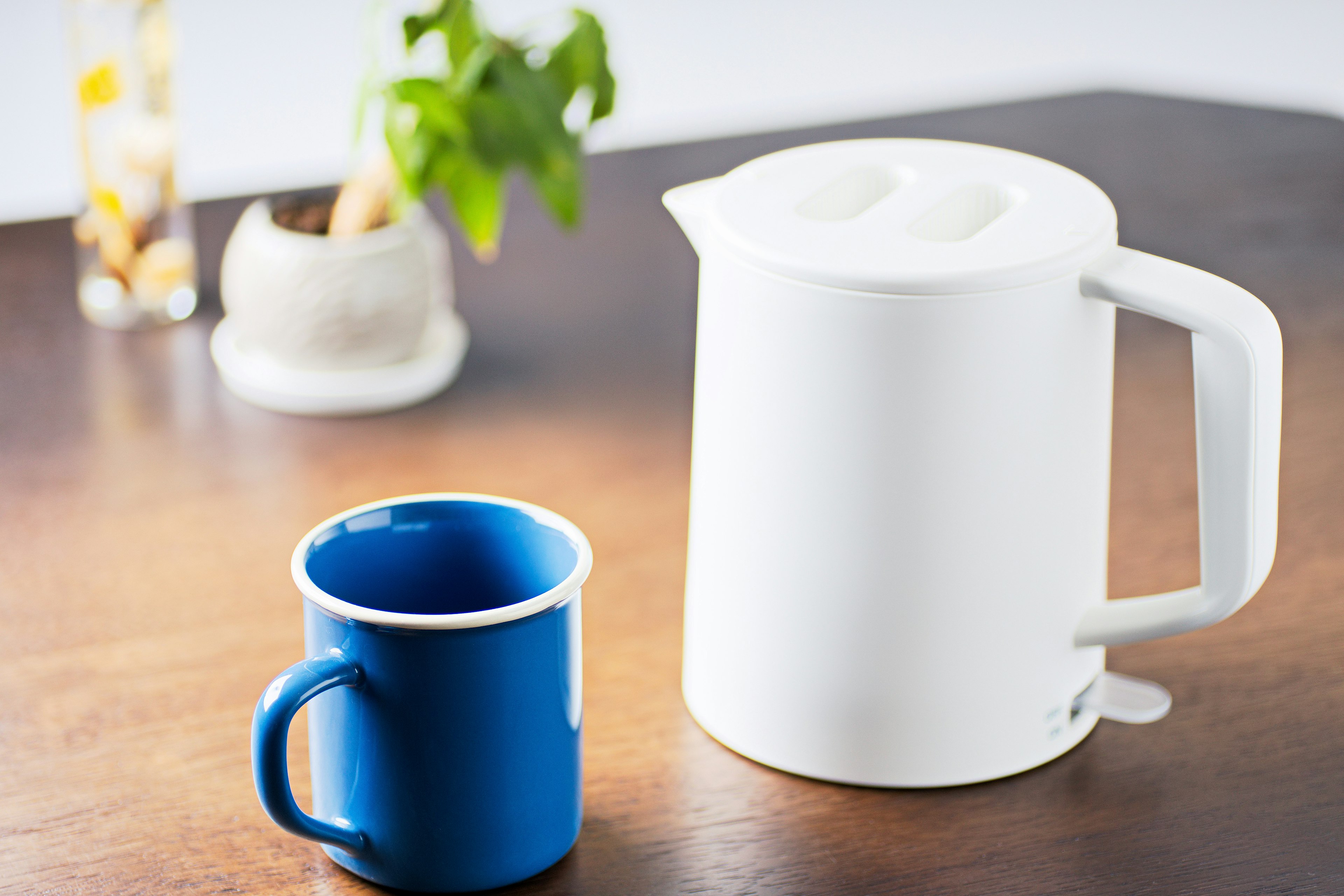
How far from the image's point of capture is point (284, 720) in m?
0.41

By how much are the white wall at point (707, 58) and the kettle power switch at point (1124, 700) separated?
6.52 ft

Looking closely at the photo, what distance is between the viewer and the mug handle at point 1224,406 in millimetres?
452

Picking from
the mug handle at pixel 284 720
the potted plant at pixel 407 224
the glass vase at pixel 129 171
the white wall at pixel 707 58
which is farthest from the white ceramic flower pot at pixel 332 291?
the white wall at pixel 707 58

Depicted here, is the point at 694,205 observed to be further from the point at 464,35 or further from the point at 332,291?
the point at 332,291

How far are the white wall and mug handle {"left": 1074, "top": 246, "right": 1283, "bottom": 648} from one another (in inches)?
80.2

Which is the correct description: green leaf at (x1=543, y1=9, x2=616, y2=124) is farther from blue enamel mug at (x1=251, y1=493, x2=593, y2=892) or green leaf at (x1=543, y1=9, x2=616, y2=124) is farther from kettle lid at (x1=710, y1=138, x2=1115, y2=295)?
blue enamel mug at (x1=251, y1=493, x2=593, y2=892)

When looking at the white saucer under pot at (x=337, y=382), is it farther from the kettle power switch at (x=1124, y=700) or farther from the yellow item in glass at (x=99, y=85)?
the kettle power switch at (x=1124, y=700)

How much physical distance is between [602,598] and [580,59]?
0.86ft

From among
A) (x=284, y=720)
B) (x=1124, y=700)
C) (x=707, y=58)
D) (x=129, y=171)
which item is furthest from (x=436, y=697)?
(x=707, y=58)

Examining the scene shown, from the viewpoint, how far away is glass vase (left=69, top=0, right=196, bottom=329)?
88cm

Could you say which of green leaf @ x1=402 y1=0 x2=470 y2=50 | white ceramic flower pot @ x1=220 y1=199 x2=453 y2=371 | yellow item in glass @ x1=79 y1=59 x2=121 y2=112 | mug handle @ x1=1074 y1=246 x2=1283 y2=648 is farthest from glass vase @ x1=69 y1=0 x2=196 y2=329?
mug handle @ x1=1074 y1=246 x2=1283 y2=648

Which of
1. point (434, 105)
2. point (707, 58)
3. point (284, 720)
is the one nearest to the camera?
point (284, 720)

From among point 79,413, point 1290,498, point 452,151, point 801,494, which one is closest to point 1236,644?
point 1290,498

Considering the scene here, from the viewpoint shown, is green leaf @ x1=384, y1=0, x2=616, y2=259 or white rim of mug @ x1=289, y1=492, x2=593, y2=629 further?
green leaf @ x1=384, y1=0, x2=616, y2=259
